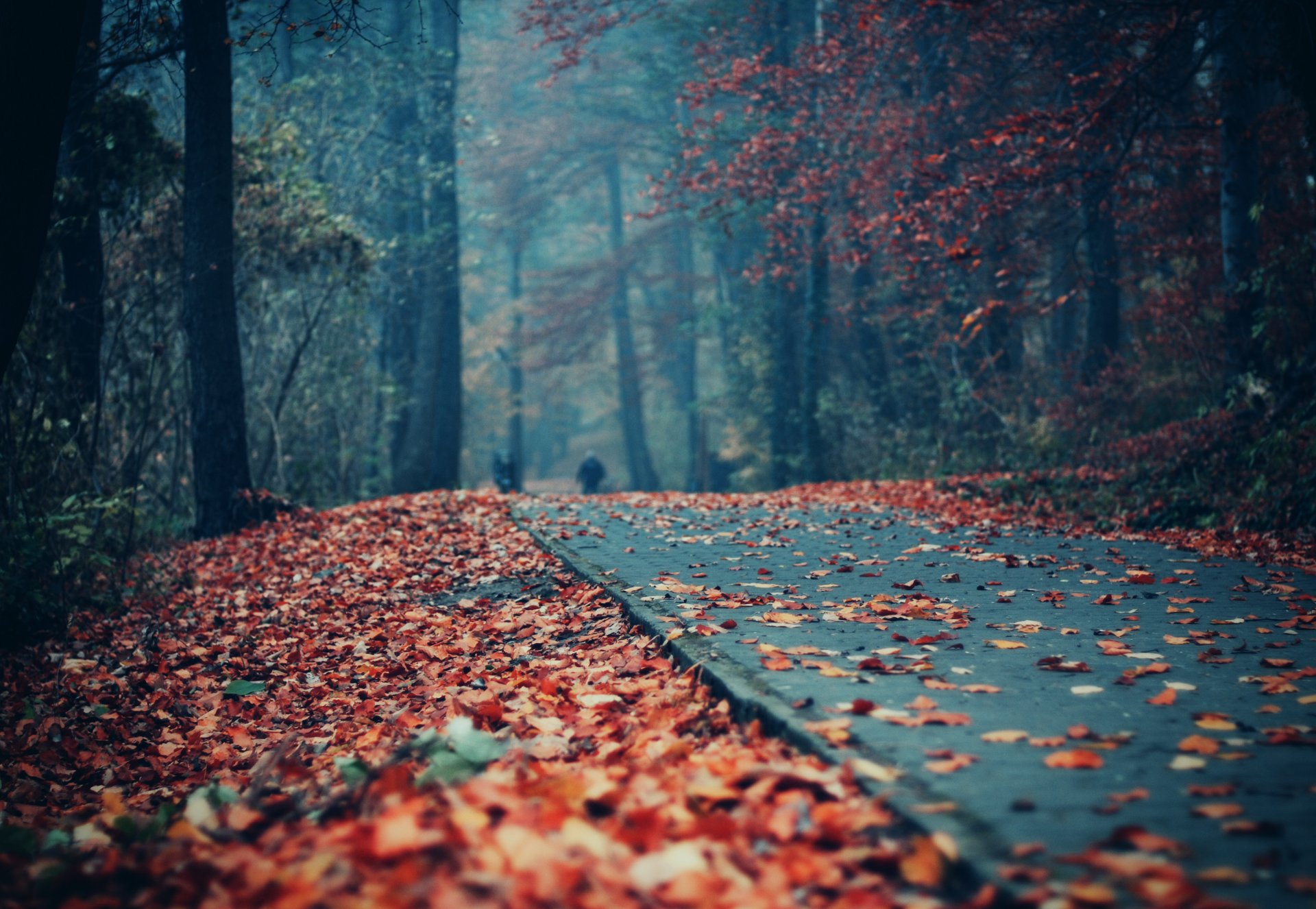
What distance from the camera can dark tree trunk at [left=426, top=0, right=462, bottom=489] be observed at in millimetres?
18797

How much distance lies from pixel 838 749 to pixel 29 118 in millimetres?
4773

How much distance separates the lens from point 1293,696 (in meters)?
3.80

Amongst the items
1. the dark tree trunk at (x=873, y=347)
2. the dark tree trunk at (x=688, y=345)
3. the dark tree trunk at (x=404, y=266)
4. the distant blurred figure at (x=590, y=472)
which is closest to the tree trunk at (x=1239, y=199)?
the dark tree trunk at (x=873, y=347)

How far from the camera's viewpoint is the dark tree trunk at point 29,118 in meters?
4.64

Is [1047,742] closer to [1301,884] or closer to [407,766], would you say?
[1301,884]

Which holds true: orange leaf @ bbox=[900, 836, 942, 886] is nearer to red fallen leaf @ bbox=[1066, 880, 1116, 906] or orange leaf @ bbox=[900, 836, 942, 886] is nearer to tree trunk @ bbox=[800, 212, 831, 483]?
red fallen leaf @ bbox=[1066, 880, 1116, 906]

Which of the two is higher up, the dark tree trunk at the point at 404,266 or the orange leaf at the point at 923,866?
the dark tree trunk at the point at 404,266

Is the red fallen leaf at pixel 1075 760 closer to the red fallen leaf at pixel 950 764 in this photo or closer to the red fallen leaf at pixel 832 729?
the red fallen leaf at pixel 950 764

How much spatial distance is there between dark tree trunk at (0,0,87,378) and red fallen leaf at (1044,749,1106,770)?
203 inches

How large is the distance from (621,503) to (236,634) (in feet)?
21.3

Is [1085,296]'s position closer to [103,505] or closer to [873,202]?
[873,202]

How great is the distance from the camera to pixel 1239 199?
11.7m

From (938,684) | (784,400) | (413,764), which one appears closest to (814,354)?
(784,400)

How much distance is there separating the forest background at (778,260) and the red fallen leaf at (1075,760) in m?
5.22
